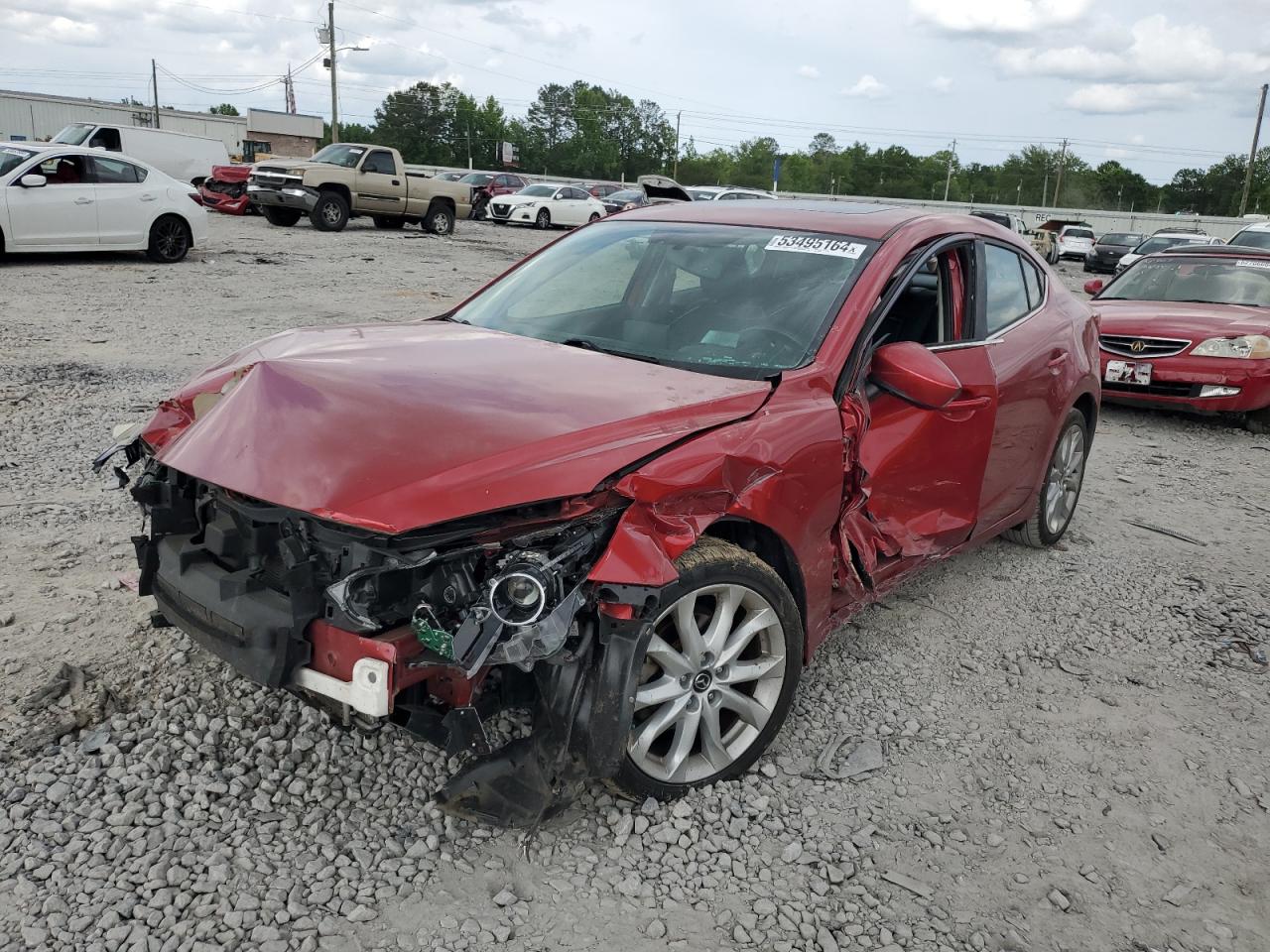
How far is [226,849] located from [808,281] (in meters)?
2.55

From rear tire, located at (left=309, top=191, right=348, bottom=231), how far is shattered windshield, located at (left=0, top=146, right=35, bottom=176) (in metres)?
7.32

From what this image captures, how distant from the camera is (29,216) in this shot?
13.3 meters

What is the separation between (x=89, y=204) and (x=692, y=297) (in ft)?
43.0

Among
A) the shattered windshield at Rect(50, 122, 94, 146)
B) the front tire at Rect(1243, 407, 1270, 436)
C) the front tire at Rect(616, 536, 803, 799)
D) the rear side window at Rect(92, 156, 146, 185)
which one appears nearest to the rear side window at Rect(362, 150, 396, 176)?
the shattered windshield at Rect(50, 122, 94, 146)

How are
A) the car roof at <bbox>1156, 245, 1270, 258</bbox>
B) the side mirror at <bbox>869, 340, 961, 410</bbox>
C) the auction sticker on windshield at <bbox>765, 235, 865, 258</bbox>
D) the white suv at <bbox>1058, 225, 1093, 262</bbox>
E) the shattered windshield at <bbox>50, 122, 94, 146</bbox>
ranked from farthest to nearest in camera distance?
1. the white suv at <bbox>1058, 225, 1093, 262</bbox>
2. the shattered windshield at <bbox>50, 122, 94, 146</bbox>
3. the car roof at <bbox>1156, 245, 1270, 258</bbox>
4. the auction sticker on windshield at <bbox>765, 235, 865, 258</bbox>
5. the side mirror at <bbox>869, 340, 961, 410</bbox>

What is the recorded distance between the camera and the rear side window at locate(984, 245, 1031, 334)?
4258 millimetres

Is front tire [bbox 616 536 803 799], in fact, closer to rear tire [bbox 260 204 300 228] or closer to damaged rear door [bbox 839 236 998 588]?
damaged rear door [bbox 839 236 998 588]

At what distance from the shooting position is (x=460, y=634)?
2.42 m

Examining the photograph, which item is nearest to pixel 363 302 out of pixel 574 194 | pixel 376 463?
pixel 376 463

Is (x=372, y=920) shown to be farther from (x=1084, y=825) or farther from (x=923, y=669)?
(x=923, y=669)

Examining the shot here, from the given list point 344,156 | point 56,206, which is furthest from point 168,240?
point 344,156

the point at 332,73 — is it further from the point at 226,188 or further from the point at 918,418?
the point at 918,418

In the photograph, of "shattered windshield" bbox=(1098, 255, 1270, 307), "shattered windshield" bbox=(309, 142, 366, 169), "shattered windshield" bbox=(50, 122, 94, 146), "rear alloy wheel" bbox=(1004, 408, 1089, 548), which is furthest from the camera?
"shattered windshield" bbox=(309, 142, 366, 169)

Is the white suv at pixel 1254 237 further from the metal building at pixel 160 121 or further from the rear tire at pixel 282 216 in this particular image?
the metal building at pixel 160 121
